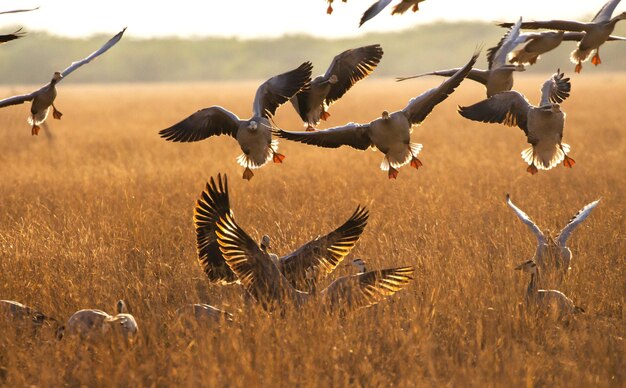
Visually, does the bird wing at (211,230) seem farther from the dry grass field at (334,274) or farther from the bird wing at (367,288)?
the bird wing at (367,288)

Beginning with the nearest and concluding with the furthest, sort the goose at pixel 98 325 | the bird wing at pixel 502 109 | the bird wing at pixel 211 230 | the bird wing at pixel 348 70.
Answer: the goose at pixel 98 325
the bird wing at pixel 211 230
the bird wing at pixel 502 109
the bird wing at pixel 348 70

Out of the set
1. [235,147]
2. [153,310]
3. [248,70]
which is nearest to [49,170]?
[235,147]

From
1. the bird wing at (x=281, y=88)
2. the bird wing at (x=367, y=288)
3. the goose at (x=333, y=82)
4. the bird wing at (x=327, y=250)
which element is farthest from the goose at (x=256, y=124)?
the bird wing at (x=367, y=288)

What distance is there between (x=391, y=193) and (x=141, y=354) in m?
6.13

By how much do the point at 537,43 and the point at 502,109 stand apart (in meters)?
0.67

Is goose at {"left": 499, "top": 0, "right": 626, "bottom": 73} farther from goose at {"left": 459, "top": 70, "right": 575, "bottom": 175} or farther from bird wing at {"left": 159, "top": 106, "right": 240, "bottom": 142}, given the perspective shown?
bird wing at {"left": 159, "top": 106, "right": 240, "bottom": 142}

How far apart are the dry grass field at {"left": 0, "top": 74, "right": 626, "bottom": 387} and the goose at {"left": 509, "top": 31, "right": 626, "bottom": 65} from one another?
67.5 inches

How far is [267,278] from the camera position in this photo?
19.1 feet

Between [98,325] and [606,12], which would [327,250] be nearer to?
[98,325]

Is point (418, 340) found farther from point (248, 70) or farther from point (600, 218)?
point (248, 70)

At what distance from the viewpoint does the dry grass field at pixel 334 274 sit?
512cm

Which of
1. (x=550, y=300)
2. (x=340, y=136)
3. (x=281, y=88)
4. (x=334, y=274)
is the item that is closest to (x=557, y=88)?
(x=550, y=300)

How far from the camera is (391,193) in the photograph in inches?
438

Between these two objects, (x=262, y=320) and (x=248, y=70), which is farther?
(x=248, y=70)
